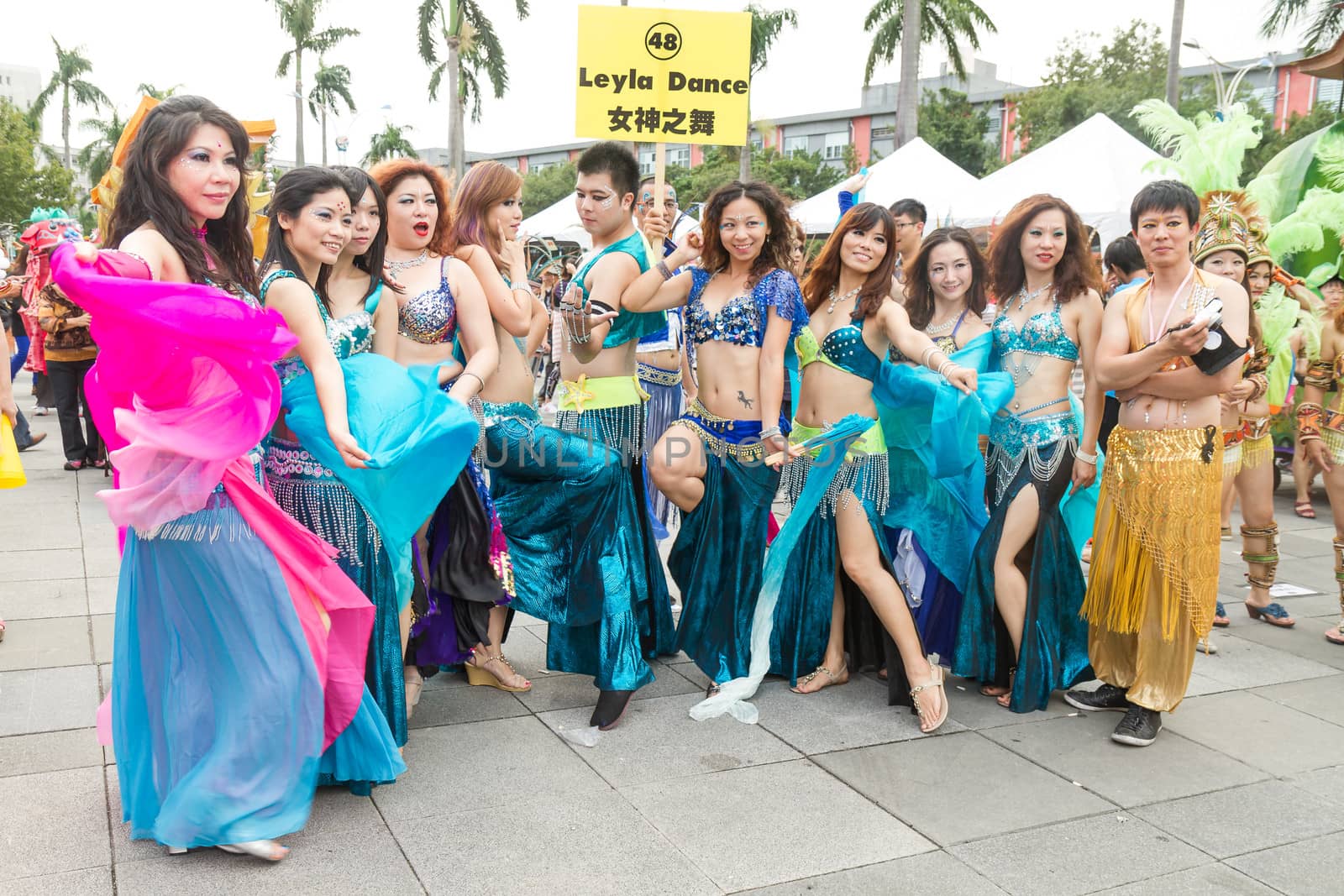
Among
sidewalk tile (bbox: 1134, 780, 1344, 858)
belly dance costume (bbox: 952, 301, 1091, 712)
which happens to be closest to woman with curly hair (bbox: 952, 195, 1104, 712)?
belly dance costume (bbox: 952, 301, 1091, 712)

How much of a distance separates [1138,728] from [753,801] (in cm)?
148

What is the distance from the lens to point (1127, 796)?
326 cm

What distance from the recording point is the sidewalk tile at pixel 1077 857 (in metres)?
2.72

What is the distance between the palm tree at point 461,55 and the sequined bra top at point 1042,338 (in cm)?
2222

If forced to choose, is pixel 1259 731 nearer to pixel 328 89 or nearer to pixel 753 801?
pixel 753 801

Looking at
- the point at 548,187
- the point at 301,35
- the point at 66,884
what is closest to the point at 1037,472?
the point at 66,884

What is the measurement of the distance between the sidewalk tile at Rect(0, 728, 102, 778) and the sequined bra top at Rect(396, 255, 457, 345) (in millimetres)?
1635

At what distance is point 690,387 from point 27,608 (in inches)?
128

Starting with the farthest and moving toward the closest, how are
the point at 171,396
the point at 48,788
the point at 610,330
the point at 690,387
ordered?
the point at 690,387 → the point at 610,330 → the point at 48,788 → the point at 171,396

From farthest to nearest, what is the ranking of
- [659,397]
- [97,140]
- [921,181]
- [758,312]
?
[97,140], [921,181], [659,397], [758,312]

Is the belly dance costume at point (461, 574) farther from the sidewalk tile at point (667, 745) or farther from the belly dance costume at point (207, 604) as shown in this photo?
the belly dance costume at point (207, 604)

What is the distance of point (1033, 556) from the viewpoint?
4012 millimetres

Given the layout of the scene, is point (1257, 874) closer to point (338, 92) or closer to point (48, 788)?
point (48, 788)

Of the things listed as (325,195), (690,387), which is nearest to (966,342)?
(690,387)
